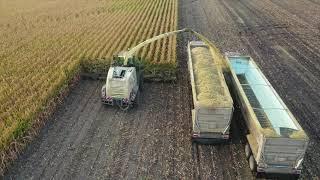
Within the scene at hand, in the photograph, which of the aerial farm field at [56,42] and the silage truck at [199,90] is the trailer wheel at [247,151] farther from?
the aerial farm field at [56,42]

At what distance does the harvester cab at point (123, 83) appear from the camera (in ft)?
54.6

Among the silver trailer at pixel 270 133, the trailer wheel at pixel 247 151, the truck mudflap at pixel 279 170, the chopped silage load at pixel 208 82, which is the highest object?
the chopped silage load at pixel 208 82

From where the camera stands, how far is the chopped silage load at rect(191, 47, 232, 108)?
45.7 ft

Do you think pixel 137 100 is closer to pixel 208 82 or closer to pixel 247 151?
pixel 208 82

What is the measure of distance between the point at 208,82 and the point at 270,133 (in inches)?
187

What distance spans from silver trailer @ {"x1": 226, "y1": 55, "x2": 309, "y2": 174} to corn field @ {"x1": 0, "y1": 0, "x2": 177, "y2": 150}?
20.9 feet

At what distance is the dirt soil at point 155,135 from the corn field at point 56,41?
1.16 metres

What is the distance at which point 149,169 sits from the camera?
1360 cm

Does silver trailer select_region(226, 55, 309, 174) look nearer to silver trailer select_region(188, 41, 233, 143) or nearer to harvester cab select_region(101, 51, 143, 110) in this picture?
silver trailer select_region(188, 41, 233, 143)

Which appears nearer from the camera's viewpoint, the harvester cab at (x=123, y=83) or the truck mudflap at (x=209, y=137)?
the truck mudflap at (x=209, y=137)

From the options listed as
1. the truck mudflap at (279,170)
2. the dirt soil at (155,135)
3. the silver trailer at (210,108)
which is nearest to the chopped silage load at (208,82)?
the silver trailer at (210,108)

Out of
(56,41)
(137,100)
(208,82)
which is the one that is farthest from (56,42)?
(208,82)

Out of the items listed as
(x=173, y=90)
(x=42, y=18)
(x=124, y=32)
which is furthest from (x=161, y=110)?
(x=42, y=18)

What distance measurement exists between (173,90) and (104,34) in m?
10.5
